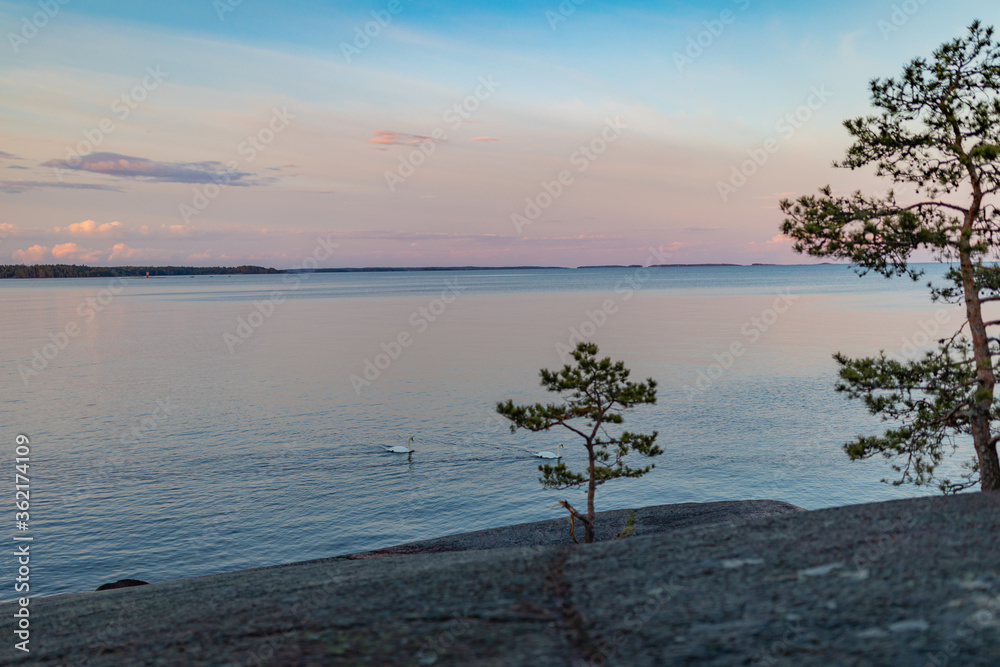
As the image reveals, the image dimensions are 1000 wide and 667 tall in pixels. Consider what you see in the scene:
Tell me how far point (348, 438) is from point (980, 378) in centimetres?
3657

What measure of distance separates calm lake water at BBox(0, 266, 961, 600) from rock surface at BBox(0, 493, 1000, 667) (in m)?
19.8

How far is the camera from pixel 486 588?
275 inches

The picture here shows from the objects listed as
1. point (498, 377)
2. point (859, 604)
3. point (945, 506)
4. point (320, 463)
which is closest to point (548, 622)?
point (859, 604)

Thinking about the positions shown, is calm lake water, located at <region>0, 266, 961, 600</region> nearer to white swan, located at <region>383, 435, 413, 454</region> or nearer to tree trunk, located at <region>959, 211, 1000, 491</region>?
white swan, located at <region>383, 435, 413, 454</region>

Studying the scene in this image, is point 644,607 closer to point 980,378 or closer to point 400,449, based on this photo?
point 980,378

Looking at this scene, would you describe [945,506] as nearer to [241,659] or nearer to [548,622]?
[548,622]

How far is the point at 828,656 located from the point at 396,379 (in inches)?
2396

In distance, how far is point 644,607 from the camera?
612cm

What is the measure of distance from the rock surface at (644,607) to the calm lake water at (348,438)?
1979cm

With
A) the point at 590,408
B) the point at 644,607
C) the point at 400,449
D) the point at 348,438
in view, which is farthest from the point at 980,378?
the point at 348,438

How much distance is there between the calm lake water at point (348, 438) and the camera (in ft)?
93.9

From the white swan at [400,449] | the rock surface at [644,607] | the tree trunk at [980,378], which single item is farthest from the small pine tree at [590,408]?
the white swan at [400,449]

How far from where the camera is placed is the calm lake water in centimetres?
2862

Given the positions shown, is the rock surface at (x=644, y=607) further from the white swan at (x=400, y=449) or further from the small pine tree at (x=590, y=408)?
the white swan at (x=400, y=449)
